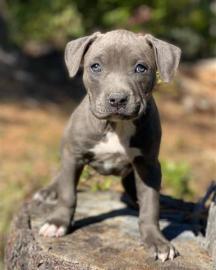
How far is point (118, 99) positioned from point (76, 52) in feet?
1.69

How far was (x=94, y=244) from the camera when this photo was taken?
155 inches

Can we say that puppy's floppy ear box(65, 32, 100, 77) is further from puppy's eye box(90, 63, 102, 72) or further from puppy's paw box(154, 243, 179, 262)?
puppy's paw box(154, 243, 179, 262)

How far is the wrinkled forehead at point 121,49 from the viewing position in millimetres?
3727

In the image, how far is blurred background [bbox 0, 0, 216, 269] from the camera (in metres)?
7.55

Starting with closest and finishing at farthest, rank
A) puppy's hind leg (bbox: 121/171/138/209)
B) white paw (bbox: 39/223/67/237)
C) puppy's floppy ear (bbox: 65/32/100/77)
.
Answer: puppy's floppy ear (bbox: 65/32/100/77)
white paw (bbox: 39/223/67/237)
puppy's hind leg (bbox: 121/171/138/209)

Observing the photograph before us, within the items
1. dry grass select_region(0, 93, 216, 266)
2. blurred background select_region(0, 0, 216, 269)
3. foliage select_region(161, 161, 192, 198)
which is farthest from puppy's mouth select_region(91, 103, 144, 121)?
foliage select_region(161, 161, 192, 198)

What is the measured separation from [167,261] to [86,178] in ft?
4.62

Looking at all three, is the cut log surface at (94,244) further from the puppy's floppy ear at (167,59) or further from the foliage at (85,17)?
the foliage at (85,17)

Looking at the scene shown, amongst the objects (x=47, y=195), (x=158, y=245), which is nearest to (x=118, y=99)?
(x=158, y=245)

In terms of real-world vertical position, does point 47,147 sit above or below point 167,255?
below

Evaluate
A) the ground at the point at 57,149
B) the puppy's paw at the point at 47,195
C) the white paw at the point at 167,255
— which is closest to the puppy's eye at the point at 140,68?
the white paw at the point at 167,255

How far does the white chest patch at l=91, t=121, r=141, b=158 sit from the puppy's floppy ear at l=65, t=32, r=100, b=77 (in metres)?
0.43

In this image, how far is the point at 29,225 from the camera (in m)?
4.23

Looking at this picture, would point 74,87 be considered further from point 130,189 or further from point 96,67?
point 96,67
